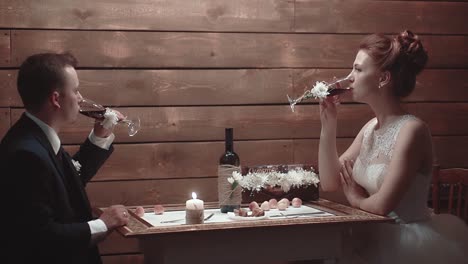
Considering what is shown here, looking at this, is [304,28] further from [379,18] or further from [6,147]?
[6,147]

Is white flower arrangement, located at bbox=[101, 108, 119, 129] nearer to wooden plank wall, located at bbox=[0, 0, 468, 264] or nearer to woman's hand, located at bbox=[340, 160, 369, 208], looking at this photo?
wooden plank wall, located at bbox=[0, 0, 468, 264]

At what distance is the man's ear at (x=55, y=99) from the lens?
2.46 metres

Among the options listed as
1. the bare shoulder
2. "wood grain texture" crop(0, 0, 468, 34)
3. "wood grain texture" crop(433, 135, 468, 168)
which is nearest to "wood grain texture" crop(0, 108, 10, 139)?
"wood grain texture" crop(0, 0, 468, 34)

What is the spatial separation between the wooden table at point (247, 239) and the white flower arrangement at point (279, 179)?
442 mm

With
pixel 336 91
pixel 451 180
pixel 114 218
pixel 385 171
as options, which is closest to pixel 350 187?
pixel 385 171

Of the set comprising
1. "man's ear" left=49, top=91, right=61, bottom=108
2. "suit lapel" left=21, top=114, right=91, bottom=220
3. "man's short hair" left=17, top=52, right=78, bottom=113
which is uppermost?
"man's short hair" left=17, top=52, right=78, bottom=113

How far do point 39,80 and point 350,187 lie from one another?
4.77ft

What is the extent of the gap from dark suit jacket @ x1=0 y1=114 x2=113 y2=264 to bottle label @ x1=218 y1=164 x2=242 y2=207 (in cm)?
62

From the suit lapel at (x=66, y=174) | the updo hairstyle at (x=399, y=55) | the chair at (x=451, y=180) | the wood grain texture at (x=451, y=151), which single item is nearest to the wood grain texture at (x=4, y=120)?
the suit lapel at (x=66, y=174)

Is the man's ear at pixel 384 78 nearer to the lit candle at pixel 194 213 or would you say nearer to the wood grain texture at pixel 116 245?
the lit candle at pixel 194 213

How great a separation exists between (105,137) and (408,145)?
138cm

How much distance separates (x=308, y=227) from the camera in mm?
2404

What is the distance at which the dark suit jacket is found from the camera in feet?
7.20

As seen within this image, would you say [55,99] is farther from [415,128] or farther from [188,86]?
[415,128]
